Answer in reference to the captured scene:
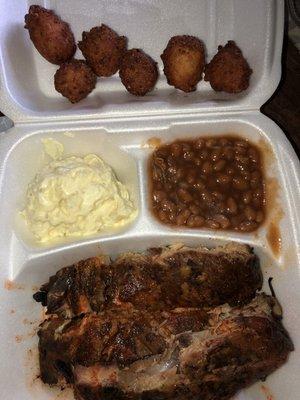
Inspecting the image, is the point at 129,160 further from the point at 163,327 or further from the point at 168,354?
the point at 168,354

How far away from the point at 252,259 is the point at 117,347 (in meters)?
0.95

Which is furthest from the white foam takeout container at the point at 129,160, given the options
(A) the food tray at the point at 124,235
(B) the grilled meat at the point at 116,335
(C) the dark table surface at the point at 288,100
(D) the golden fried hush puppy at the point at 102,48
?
(C) the dark table surface at the point at 288,100

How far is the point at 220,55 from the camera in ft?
9.63

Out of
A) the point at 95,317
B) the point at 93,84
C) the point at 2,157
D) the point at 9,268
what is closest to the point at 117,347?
the point at 95,317

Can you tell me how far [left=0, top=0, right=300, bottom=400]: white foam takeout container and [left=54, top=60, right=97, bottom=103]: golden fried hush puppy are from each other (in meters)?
0.09

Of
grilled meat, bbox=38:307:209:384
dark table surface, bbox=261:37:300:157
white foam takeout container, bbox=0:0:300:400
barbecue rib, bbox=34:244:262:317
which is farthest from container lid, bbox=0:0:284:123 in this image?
grilled meat, bbox=38:307:209:384

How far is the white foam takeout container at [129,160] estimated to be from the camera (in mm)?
2783

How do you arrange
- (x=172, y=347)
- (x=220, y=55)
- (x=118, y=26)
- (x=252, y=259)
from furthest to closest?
(x=118, y=26) → (x=220, y=55) → (x=252, y=259) → (x=172, y=347)

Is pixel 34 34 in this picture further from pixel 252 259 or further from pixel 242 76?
pixel 252 259

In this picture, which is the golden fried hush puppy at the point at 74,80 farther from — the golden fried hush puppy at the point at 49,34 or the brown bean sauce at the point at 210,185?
the brown bean sauce at the point at 210,185

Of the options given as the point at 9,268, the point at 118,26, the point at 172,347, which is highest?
the point at 118,26

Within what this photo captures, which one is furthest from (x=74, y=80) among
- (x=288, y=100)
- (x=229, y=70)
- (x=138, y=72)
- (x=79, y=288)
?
(x=288, y=100)

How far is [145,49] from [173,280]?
1656mm

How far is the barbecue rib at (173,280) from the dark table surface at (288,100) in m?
1.10
